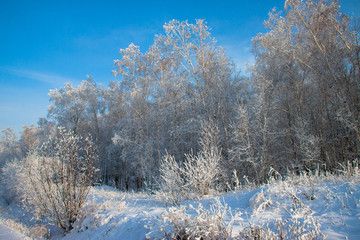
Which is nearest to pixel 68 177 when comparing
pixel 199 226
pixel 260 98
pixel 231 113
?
pixel 199 226

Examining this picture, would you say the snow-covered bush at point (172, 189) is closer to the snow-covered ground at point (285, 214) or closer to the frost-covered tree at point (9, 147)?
the snow-covered ground at point (285, 214)

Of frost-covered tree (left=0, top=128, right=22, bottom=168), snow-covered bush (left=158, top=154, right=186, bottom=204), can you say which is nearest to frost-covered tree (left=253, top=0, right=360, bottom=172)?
snow-covered bush (left=158, top=154, right=186, bottom=204)

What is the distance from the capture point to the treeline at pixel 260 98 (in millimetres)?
18734

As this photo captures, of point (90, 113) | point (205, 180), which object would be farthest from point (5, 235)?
point (90, 113)

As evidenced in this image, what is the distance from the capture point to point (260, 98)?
65.8 feet

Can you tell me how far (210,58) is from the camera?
23.9 meters

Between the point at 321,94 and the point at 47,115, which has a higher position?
the point at 47,115

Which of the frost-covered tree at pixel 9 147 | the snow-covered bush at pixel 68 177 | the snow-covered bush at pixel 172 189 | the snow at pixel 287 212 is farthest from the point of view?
the frost-covered tree at pixel 9 147

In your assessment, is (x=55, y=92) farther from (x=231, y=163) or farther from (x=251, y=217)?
(x=251, y=217)

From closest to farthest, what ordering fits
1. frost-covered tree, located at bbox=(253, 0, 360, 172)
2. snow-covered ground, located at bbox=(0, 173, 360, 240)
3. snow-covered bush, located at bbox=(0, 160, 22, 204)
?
1. snow-covered ground, located at bbox=(0, 173, 360, 240)
2. frost-covered tree, located at bbox=(253, 0, 360, 172)
3. snow-covered bush, located at bbox=(0, 160, 22, 204)

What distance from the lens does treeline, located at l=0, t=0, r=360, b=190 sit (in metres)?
18.7

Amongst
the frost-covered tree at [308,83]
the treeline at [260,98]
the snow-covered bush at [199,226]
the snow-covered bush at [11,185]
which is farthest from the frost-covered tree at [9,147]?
the snow-covered bush at [199,226]

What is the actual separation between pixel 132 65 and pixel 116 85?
23.6ft

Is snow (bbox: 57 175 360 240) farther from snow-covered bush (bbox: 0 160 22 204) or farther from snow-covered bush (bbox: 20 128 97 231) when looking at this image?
snow-covered bush (bbox: 0 160 22 204)
